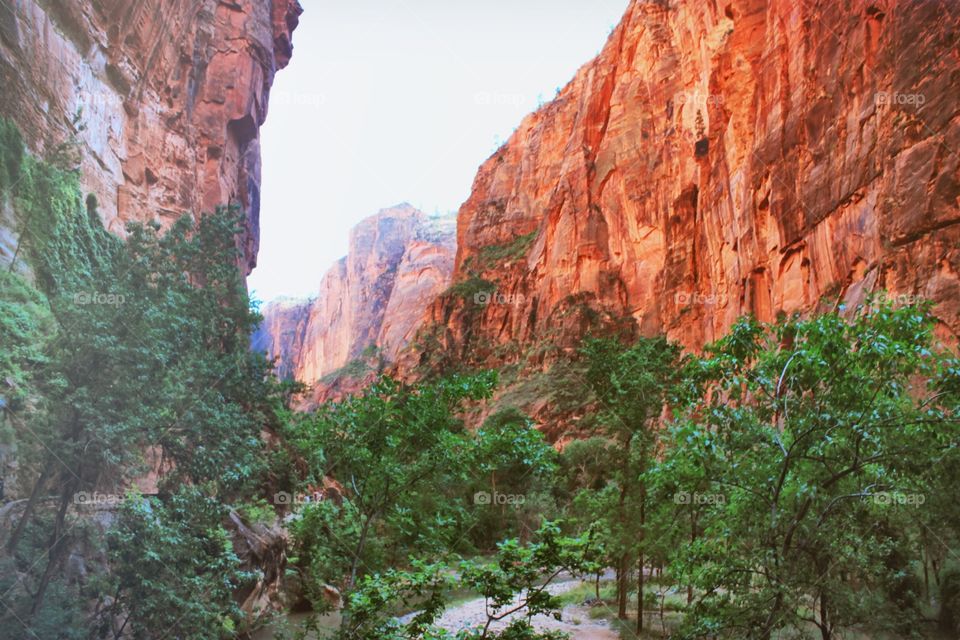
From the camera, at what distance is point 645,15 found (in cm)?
5119

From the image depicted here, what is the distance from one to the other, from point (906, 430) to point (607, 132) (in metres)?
48.6

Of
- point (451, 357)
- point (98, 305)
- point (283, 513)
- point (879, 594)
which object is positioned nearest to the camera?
point (879, 594)

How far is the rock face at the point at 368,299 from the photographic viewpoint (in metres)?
97.3

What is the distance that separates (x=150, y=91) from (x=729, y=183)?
31304mm

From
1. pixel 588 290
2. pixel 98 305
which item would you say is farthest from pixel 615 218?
pixel 98 305

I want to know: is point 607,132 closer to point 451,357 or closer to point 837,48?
point 451,357

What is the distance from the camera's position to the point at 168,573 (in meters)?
12.4

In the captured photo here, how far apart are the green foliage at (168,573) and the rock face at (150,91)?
51.1 feet

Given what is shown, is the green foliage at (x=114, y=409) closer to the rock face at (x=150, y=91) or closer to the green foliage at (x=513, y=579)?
the green foliage at (x=513, y=579)

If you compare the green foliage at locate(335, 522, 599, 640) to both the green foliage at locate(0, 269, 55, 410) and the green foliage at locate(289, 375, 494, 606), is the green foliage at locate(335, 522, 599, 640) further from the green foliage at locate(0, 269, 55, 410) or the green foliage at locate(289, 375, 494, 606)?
the green foliage at locate(0, 269, 55, 410)

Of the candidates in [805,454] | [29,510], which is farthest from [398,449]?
[805,454]

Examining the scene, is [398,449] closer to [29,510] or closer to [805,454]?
[29,510]

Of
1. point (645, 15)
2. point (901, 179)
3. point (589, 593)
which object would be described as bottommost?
point (589, 593)

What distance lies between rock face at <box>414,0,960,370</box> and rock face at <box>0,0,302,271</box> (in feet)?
79.8
